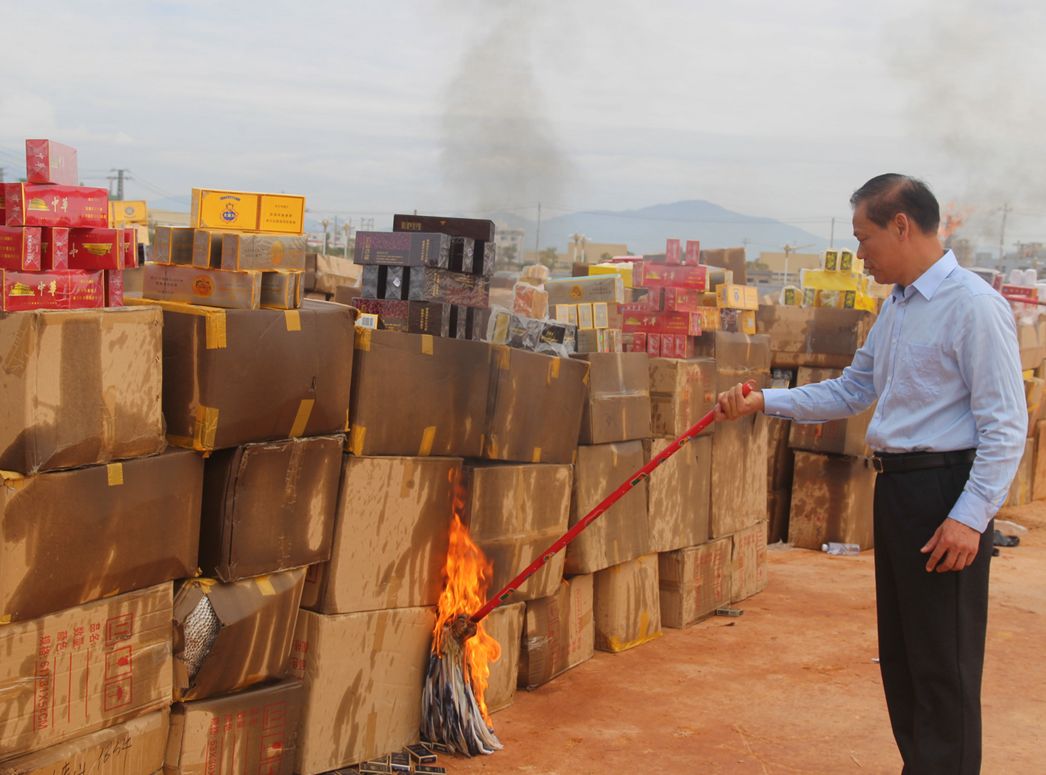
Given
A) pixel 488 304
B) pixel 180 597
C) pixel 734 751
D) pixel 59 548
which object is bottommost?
pixel 734 751

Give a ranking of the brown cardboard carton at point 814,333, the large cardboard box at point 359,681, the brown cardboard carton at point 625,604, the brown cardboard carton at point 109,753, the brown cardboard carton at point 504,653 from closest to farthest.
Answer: the brown cardboard carton at point 109,753
the large cardboard box at point 359,681
the brown cardboard carton at point 504,653
the brown cardboard carton at point 625,604
the brown cardboard carton at point 814,333

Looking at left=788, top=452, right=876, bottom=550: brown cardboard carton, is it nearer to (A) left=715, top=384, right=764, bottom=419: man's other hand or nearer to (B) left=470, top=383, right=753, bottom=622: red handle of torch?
(B) left=470, top=383, right=753, bottom=622: red handle of torch

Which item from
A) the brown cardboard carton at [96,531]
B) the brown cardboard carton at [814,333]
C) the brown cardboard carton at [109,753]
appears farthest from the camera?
the brown cardboard carton at [814,333]

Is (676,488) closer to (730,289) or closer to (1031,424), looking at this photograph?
(730,289)

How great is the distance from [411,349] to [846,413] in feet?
5.05

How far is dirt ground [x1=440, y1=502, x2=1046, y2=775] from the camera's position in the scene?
4.39m

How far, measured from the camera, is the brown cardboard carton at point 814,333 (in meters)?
9.29

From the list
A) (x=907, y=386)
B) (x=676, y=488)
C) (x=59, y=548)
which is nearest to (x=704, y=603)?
(x=676, y=488)

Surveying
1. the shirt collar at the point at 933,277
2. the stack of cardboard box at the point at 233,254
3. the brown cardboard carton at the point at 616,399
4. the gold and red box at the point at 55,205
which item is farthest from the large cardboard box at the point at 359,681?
the shirt collar at the point at 933,277

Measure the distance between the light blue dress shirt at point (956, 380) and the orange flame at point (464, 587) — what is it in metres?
1.71

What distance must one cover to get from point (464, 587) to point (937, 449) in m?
1.96

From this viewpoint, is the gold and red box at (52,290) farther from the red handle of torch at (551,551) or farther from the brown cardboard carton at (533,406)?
the red handle of torch at (551,551)

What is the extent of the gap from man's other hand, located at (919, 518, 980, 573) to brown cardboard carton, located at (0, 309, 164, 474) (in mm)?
2190

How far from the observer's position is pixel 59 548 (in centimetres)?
300
